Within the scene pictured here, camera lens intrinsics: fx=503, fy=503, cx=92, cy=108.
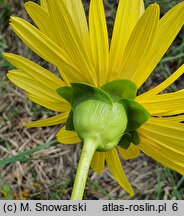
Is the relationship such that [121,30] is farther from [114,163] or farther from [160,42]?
[114,163]

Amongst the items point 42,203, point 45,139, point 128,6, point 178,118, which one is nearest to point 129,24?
point 128,6

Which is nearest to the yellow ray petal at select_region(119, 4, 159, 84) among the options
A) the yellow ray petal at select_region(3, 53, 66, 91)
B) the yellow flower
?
the yellow flower

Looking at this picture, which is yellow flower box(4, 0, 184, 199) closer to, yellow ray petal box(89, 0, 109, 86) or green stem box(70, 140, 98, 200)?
yellow ray petal box(89, 0, 109, 86)

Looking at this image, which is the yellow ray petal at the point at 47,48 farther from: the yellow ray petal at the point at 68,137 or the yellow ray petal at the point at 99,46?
the yellow ray petal at the point at 68,137

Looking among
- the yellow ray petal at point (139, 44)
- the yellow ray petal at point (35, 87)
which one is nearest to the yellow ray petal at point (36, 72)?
the yellow ray petal at point (35, 87)

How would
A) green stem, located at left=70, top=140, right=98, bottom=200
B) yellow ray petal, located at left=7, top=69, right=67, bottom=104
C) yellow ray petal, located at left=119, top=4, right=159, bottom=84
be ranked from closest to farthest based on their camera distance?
green stem, located at left=70, top=140, right=98, bottom=200 → yellow ray petal, located at left=119, top=4, right=159, bottom=84 → yellow ray petal, located at left=7, top=69, right=67, bottom=104

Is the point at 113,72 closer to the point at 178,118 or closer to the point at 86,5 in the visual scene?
the point at 178,118

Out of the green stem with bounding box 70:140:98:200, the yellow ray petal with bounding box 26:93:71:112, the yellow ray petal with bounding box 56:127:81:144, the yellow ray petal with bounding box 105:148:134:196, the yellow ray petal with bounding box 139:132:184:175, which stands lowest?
the green stem with bounding box 70:140:98:200
